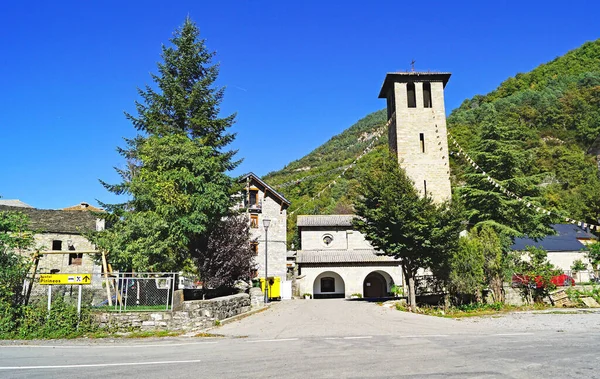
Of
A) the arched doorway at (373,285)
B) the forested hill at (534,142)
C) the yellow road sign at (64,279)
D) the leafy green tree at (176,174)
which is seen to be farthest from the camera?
the arched doorway at (373,285)

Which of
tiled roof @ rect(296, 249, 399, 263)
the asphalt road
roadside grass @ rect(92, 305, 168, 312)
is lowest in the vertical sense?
the asphalt road

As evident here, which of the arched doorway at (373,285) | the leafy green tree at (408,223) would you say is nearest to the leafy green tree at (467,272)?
the leafy green tree at (408,223)

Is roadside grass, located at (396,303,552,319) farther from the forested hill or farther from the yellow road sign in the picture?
the forested hill

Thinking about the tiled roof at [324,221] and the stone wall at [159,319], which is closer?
the stone wall at [159,319]

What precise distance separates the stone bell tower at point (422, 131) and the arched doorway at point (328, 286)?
1276 cm

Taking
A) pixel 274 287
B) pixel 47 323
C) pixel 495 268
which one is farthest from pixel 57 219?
pixel 495 268

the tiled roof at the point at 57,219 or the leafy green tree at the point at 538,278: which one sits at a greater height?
the tiled roof at the point at 57,219

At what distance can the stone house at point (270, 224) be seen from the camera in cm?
3650

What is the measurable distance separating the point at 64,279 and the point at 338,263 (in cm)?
2571

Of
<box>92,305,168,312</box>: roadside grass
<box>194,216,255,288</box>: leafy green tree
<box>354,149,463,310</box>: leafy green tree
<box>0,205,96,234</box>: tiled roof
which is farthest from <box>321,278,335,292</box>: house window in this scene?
<box>92,305,168,312</box>: roadside grass

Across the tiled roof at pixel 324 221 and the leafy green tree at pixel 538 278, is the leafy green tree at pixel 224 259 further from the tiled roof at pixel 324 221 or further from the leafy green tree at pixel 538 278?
the tiled roof at pixel 324 221

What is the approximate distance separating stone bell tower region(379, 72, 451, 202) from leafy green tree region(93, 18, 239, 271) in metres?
15.8

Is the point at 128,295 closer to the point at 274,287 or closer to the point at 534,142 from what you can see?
the point at 274,287

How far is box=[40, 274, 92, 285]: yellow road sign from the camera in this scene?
1262 cm
